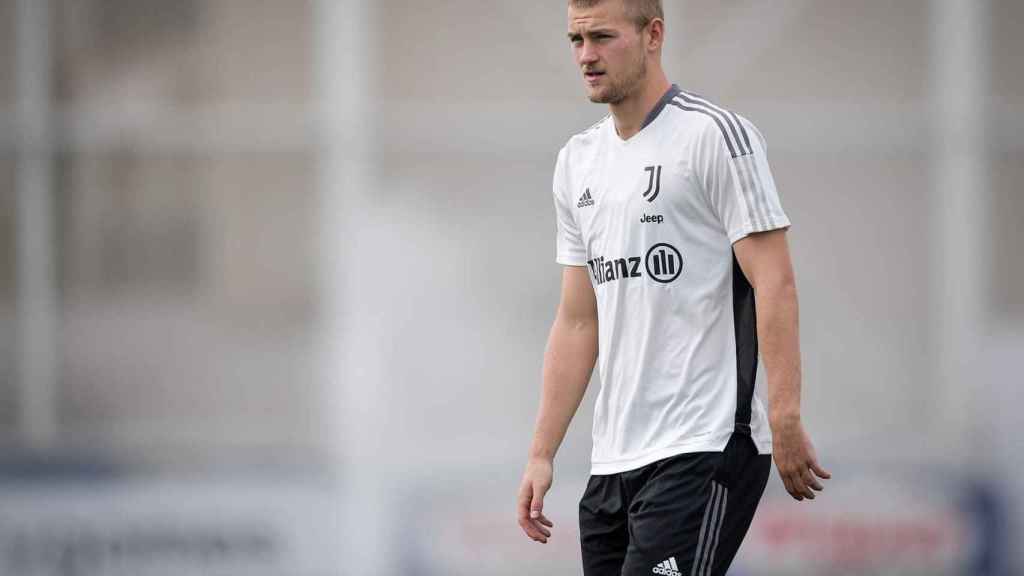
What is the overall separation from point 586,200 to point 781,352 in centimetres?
64

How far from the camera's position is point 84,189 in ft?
39.7

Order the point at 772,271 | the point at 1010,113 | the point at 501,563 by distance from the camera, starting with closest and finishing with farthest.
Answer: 1. the point at 772,271
2. the point at 501,563
3. the point at 1010,113

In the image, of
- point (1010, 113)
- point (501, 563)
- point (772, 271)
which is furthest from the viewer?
point (1010, 113)

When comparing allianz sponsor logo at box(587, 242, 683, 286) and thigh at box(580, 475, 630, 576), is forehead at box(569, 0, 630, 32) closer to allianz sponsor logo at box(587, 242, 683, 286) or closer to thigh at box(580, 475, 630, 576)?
allianz sponsor logo at box(587, 242, 683, 286)

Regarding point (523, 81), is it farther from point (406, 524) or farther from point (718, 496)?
point (718, 496)

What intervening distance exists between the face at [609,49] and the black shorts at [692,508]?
82 centimetres

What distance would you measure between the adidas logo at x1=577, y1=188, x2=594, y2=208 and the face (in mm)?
234

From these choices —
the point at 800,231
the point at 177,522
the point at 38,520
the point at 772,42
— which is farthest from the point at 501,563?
the point at 772,42

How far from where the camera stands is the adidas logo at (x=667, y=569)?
3510 mm

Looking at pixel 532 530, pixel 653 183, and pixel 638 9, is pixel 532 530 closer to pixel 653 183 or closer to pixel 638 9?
pixel 653 183

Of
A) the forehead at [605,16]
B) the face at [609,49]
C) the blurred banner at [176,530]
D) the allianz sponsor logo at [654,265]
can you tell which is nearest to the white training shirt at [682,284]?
the allianz sponsor logo at [654,265]

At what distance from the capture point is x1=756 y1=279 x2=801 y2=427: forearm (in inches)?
134

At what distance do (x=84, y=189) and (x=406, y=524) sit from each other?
160 inches

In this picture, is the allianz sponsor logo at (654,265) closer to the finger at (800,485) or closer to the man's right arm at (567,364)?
the man's right arm at (567,364)
